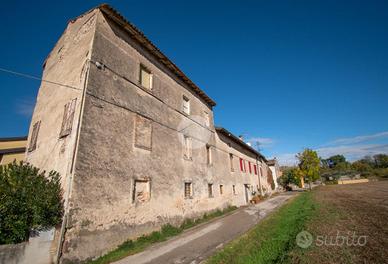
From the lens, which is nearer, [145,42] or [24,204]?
[24,204]

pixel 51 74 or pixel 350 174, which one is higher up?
pixel 51 74

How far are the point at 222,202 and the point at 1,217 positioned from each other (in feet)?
44.1

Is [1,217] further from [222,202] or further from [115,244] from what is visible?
[222,202]

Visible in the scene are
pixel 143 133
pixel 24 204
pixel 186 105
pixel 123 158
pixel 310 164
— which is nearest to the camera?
pixel 24 204

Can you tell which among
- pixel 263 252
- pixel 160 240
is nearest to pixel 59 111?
pixel 160 240

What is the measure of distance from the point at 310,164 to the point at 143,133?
33.5 metres

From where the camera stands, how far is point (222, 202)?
15883 millimetres

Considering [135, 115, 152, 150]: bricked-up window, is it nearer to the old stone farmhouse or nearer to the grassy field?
the old stone farmhouse

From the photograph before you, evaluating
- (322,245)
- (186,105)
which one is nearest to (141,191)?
(322,245)

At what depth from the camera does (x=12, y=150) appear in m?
12.2

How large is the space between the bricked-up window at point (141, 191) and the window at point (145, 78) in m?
4.92

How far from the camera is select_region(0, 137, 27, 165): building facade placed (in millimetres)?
12008

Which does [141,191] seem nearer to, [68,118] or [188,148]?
[68,118]

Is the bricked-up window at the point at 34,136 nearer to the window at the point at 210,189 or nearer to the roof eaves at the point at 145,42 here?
the roof eaves at the point at 145,42
